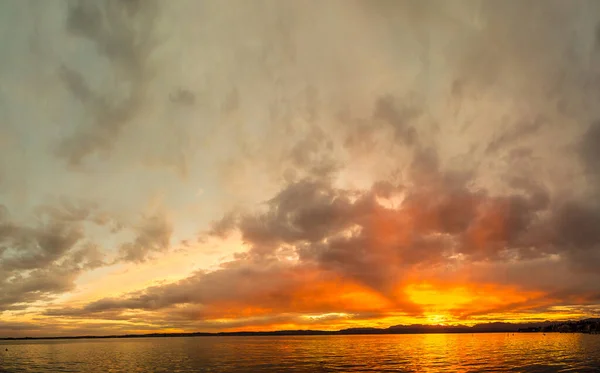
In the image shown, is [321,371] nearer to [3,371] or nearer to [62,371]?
[62,371]

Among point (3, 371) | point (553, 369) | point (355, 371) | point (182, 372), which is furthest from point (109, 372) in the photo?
point (553, 369)

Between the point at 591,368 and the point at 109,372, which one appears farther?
the point at 109,372

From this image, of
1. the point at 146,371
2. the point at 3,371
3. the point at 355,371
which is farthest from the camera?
the point at 3,371

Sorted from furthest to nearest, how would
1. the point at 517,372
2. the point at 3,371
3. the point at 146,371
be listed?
the point at 3,371, the point at 146,371, the point at 517,372

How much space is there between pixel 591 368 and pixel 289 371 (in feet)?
208

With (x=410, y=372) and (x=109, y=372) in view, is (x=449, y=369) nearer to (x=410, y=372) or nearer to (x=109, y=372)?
(x=410, y=372)

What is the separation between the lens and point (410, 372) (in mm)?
78188

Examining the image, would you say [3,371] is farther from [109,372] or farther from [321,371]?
[321,371]

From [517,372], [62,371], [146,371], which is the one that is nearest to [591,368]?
[517,372]

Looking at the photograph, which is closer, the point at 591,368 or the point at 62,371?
the point at 591,368

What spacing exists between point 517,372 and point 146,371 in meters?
79.7

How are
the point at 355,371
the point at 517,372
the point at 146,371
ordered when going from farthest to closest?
Answer: 1. the point at 146,371
2. the point at 355,371
3. the point at 517,372

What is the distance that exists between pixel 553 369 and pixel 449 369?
2066cm

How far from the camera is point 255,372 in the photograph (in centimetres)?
8094
